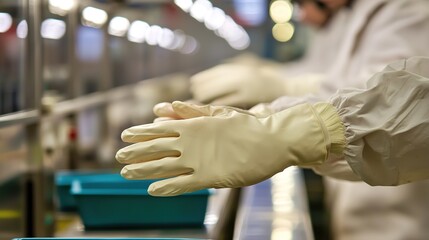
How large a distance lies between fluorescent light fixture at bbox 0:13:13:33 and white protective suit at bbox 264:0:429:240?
92cm

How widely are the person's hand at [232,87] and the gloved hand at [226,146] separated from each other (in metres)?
1.26

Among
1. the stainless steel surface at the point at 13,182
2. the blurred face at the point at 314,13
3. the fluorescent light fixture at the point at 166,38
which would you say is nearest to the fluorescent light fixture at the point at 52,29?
the stainless steel surface at the point at 13,182

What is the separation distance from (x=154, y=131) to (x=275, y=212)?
0.99 metres

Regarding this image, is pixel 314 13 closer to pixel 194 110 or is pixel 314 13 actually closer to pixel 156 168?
pixel 194 110

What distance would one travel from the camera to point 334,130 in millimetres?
1603

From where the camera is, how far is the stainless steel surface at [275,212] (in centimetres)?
212

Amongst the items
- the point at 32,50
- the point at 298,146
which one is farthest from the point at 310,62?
the point at 298,146

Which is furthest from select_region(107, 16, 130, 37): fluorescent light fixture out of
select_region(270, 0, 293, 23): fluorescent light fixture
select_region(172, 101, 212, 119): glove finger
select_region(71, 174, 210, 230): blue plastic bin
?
select_region(270, 0, 293, 23): fluorescent light fixture

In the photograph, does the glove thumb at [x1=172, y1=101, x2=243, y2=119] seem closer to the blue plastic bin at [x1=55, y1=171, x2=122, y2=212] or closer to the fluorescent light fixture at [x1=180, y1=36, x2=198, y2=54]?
the blue plastic bin at [x1=55, y1=171, x2=122, y2=212]

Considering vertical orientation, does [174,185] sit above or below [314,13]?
below

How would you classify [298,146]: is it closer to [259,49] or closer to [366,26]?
[366,26]

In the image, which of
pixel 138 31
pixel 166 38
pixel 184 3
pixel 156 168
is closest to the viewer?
pixel 156 168

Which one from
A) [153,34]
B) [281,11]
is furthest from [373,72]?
[281,11]

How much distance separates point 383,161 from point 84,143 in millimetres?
2796
